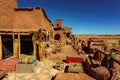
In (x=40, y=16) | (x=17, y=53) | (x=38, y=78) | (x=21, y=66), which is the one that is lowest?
(x=38, y=78)

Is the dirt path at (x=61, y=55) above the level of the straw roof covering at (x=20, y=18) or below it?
below

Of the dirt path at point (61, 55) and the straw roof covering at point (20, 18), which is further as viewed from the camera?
the straw roof covering at point (20, 18)

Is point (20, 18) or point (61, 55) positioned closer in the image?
point (61, 55)

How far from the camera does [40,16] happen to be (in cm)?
1991

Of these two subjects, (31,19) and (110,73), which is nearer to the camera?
(110,73)

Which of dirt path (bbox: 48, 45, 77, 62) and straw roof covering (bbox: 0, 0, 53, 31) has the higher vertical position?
straw roof covering (bbox: 0, 0, 53, 31)

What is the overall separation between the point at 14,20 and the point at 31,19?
117 inches

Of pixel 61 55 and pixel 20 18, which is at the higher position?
pixel 20 18

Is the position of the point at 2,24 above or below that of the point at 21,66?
above

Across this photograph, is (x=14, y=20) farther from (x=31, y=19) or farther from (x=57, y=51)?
(x=57, y=51)

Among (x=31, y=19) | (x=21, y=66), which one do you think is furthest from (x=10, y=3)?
(x=21, y=66)

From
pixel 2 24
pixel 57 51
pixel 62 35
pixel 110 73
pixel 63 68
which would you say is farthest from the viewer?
pixel 62 35

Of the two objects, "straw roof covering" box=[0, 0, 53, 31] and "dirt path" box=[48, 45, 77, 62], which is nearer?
"dirt path" box=[48, 45, 77, 62]

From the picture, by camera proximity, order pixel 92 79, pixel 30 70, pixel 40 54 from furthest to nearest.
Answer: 1. pixel 40 54
2. pixel 30 70
3. pixel 92 79
